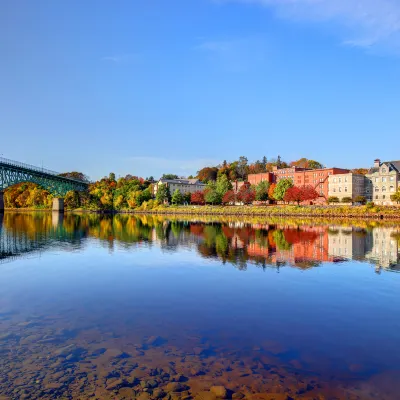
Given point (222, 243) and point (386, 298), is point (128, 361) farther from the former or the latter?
point (222, 243)

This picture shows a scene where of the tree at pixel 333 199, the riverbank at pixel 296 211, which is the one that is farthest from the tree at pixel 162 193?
the tree at pixel 333 199

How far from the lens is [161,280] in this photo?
18.3 m

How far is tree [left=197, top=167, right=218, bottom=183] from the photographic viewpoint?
171 metres

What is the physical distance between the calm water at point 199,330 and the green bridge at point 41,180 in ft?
229

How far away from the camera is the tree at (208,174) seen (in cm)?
17057

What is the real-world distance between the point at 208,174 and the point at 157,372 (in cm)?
16464

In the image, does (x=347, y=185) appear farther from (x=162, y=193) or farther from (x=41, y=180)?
(x=41, y=180)

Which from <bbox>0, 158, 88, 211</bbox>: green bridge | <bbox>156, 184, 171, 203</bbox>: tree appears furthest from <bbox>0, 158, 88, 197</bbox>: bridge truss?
<bbox>156, 184, 171, 203</bbox>: tree

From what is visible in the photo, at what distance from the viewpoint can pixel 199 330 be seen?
432 inches

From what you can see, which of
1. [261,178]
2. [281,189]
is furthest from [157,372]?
[261,178]

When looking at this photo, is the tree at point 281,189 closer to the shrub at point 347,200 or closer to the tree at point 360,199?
the shrub at point 347,200

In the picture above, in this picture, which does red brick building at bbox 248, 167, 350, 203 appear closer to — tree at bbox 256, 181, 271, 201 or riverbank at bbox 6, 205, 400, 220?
tree at bbox 256, 181, 271, 201

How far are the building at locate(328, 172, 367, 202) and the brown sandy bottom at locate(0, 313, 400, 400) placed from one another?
9878 cm

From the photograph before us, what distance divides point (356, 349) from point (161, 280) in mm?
10570
